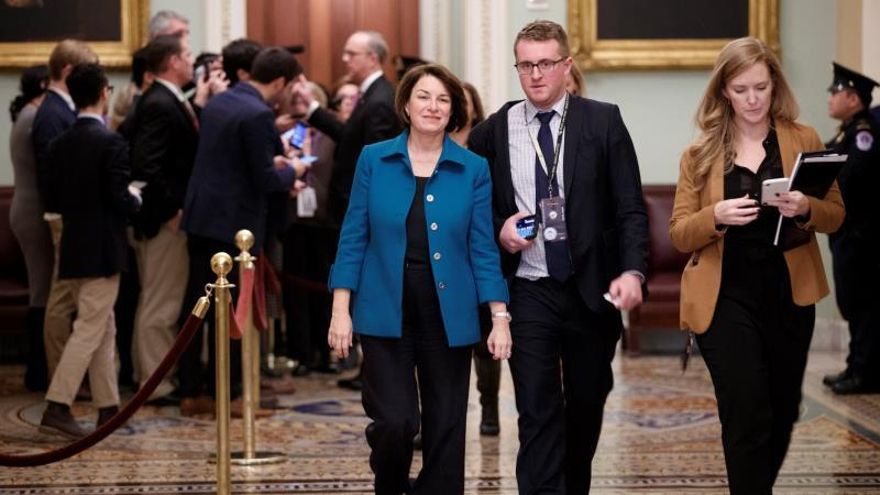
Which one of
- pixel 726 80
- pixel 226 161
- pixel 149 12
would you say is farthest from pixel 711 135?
pixel 149 12

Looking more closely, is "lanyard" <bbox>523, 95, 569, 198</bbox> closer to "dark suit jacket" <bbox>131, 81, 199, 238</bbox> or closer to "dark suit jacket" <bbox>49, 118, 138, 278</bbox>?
"dark suit jacket" <bbox>49, 118, 138, 278</bbox>

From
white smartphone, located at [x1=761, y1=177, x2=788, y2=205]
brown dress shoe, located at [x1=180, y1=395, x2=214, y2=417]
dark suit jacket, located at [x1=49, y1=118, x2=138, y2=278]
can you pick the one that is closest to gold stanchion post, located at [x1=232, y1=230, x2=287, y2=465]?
dark suit jacket, located at [x1=49, y1=118, x2=138, y2=278]

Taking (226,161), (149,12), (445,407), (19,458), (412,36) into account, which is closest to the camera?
(445,407)

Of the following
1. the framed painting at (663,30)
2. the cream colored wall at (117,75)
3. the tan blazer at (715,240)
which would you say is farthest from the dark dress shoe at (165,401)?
the tan blazer at (715,240)

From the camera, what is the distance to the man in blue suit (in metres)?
9.46

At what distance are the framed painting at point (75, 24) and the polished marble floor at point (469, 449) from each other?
2920mm

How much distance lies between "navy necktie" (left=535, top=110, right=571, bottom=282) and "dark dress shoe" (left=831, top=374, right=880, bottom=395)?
16.8ft

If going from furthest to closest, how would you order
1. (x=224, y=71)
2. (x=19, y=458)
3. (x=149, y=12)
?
(x=149, y=12) → (x=224, y=71) → (x=19, y=458)

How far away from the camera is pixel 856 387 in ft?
34.2

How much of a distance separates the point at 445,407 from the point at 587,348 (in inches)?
22.0

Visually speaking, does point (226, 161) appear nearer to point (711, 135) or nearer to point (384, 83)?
point (384, 83)

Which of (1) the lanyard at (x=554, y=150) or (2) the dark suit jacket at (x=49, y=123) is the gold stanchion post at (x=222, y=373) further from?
(2) the dark suit jacket at (x=49, y=123)

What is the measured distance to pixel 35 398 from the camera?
1052 centimetres

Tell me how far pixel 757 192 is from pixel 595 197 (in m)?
0.55
